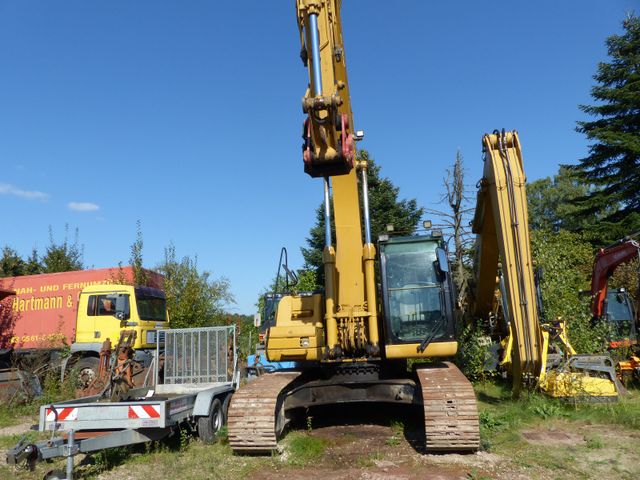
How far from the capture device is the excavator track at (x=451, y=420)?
19.3ft

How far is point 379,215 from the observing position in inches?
988

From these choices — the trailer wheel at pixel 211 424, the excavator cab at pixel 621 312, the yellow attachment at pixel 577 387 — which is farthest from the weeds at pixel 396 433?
the excavator cab at pixel 621 312

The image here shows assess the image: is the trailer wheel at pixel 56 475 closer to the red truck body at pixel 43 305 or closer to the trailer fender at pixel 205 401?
the trailer fender at pixel 205 401

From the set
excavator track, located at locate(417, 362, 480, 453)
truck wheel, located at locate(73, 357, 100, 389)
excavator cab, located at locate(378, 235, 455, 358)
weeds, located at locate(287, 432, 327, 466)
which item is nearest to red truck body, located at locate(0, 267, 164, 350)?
truck wheel, located at locate(73, 357, 100, 389)

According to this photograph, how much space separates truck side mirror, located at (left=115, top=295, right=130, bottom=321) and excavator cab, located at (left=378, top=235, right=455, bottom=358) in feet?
24.1

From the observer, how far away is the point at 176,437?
25.1ft

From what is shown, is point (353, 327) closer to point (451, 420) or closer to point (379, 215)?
point (451, 420)

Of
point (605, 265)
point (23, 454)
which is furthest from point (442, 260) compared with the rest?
point (605, 265)

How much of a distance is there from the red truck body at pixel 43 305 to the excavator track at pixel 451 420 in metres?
11.9

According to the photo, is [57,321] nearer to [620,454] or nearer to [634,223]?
[620,454]

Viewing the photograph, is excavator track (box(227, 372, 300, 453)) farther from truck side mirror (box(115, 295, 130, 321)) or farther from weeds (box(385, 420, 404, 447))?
truck side mirror (box(115, 295, 130, 321))

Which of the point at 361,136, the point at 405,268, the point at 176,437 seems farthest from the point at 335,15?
the point at 176,437

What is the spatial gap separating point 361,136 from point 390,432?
4142mm

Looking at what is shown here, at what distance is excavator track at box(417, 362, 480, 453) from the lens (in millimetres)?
5871
